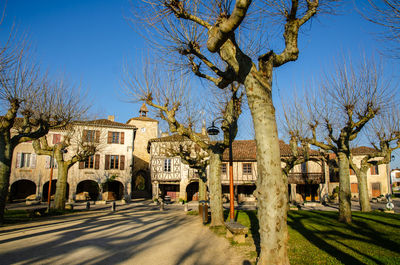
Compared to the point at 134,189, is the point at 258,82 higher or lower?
higher

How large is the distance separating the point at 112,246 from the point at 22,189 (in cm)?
2796

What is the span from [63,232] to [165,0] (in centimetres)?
932

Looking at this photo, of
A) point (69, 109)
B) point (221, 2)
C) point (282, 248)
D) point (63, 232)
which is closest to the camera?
point (282, 248)

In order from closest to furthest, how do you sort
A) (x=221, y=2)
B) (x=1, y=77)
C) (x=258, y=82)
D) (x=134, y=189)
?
1. (x=258, y=82)
2. (x=221, y=2)
3. (x=1, y=77)
4. (x=134, y=189)

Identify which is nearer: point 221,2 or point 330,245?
point 221,2

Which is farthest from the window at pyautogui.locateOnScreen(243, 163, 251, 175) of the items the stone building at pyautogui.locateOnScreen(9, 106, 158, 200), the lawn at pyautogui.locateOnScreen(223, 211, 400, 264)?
the lawn at pyautogui.locateOnScreen(223, 211, 400, 264)

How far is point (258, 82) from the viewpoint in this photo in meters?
5.58

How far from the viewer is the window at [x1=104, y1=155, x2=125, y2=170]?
29.8 meters

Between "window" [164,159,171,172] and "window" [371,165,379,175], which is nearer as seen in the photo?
"window" [164,159,171,172]

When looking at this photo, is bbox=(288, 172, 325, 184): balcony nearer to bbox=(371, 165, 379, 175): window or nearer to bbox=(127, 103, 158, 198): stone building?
bbox=(371, 165, 379, 175): window

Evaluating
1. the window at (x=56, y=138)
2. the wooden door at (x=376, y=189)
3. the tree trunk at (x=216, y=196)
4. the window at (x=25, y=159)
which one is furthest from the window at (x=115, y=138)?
the wooden door at (x=376, y=189)

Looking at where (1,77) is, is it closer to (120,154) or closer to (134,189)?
(120,154)

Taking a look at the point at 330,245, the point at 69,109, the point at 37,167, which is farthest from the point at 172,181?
the point at 330,245

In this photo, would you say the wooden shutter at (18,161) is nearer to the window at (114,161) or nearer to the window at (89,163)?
the window at (89,163)
